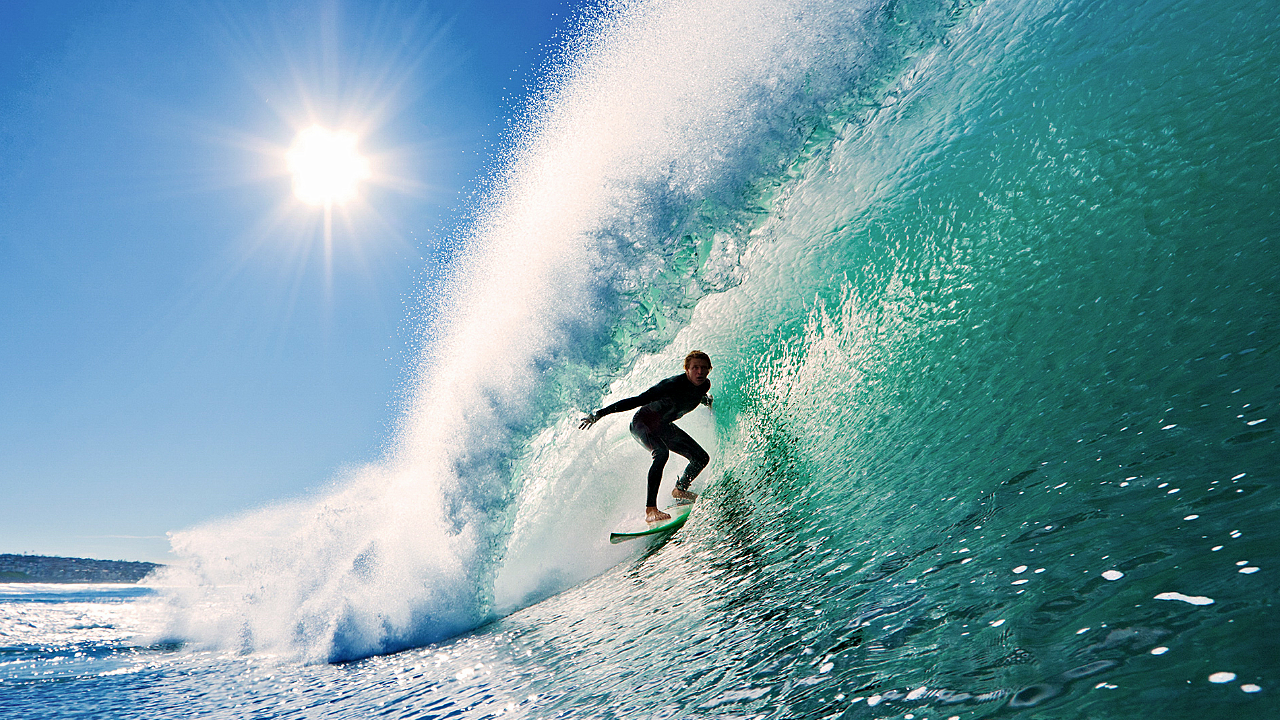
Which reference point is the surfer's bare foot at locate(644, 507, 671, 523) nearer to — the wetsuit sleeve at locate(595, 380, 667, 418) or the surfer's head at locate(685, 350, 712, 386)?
the wetsuit sleeve at locate(595, 380, 667, 418)

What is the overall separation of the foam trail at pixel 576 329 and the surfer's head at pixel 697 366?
0.53 metres

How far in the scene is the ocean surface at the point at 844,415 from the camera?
1.87 meters

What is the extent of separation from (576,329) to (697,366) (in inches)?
49.9

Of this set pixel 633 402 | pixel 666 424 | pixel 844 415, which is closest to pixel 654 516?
pixel 666 424

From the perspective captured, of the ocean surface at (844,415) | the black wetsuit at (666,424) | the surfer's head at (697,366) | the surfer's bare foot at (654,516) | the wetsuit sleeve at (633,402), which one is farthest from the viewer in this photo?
the surfer's bare foot at (654,516)

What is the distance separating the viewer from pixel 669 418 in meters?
5.58

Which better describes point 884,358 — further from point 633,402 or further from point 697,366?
point 633,402

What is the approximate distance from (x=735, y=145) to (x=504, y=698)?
464 cm

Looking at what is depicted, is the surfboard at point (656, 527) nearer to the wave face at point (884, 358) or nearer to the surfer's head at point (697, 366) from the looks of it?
the wave face at point (884, 358)

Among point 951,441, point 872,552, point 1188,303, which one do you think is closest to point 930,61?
point 1188,303

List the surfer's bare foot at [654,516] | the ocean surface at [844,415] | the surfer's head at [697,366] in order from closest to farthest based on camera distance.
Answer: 1. the ocean surface at [844,415]
2. the surfer's head at [697,366]
3. the surfer's bare foot at [654,516]

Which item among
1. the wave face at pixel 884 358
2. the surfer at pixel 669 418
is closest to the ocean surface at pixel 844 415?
the wave face at pixel 884 358

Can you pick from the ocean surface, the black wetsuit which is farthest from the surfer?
the ocean surface

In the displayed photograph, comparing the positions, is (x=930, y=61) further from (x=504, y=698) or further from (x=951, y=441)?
(x=504, y=698)
